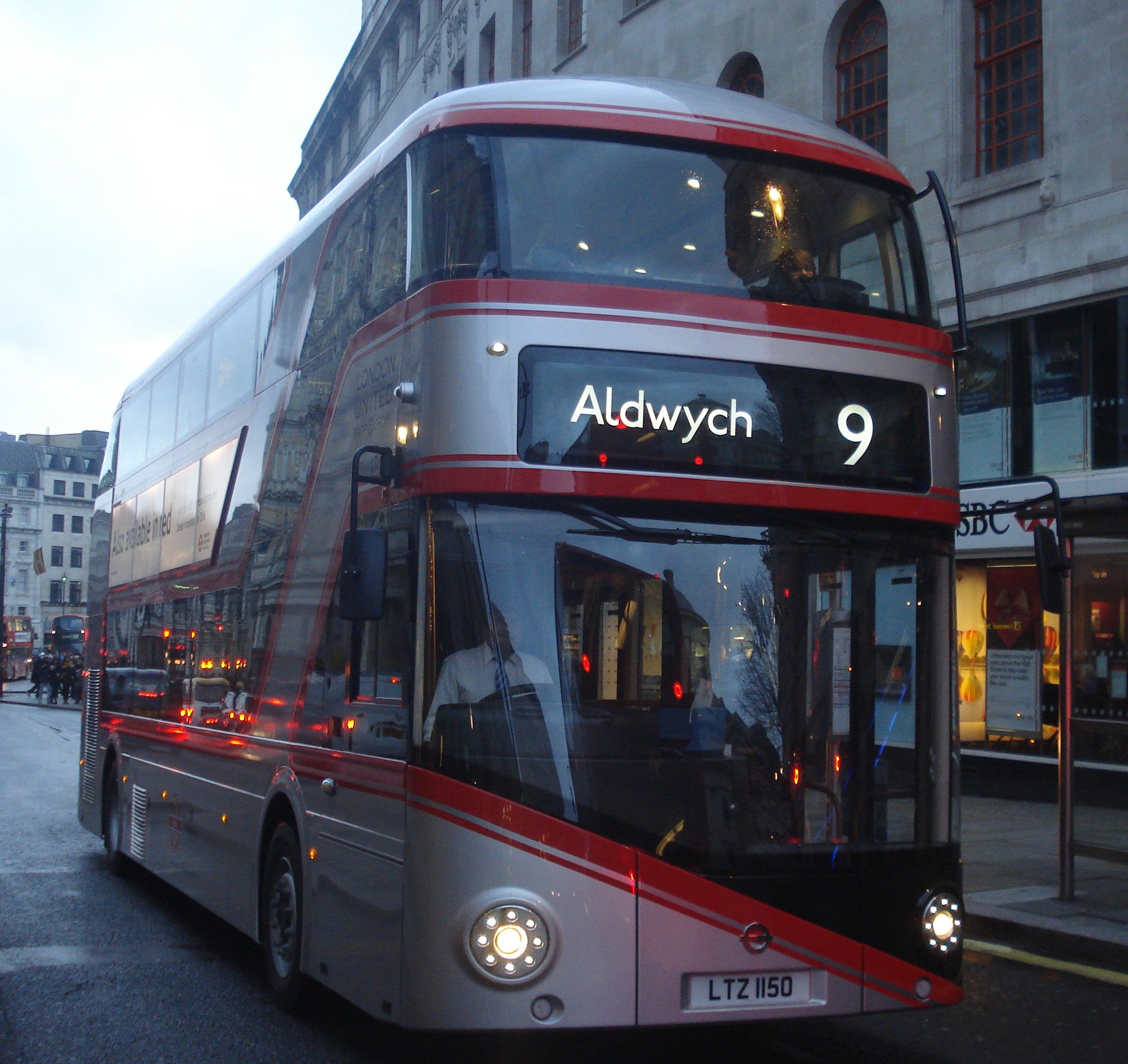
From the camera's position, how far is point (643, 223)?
5891mm

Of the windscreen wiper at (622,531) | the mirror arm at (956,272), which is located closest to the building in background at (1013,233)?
the mirror arm at (956,272)

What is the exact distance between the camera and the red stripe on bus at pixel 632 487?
17.9 feet

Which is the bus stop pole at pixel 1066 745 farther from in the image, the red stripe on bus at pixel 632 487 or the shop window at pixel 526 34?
the shop window at pixel 526 34

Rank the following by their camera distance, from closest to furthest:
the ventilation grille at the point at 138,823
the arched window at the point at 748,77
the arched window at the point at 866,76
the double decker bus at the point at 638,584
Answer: the double decker bus at the point at 638,584 → the ventilation grille at the point at 138,823 → the arched window at the point at 866,76 → the arched window at the point at 748,77

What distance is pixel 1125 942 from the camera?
27.7 ft

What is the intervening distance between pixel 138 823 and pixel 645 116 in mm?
7377

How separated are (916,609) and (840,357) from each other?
1.08 m

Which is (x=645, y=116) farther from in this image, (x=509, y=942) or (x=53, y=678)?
(x=53, y=678)

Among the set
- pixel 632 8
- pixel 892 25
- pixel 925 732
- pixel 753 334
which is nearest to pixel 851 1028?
pixel 925 732

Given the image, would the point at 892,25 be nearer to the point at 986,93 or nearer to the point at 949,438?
the point at 986,93

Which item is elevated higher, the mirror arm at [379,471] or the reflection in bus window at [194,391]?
the reflection in bus window at [194,391]

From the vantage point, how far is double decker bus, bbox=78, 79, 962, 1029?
532 centimetres

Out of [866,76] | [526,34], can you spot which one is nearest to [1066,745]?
[866,76]

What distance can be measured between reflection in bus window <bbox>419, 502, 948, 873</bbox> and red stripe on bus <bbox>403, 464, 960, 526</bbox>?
0.31 ft
